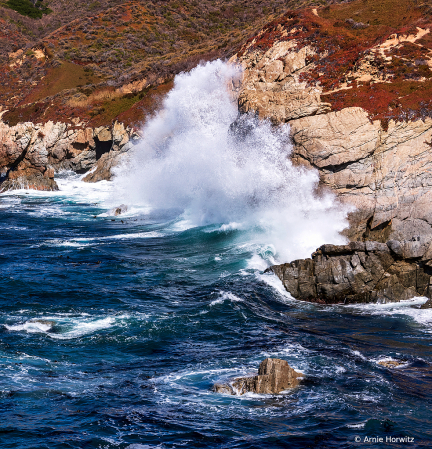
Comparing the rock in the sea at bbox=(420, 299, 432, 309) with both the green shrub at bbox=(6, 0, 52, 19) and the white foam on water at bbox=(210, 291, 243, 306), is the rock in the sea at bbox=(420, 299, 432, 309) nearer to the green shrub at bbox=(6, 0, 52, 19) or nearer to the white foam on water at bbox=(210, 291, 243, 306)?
the white foam on water at bbox=(210, 291, 243, 306)

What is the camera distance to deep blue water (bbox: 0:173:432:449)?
444 inches

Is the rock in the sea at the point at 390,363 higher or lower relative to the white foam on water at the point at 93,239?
lower

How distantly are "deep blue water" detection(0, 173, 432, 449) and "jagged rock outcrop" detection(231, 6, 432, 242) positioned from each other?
209 inches

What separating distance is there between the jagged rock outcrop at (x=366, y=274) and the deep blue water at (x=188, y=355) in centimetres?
73

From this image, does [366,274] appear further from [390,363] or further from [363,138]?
[363,138]

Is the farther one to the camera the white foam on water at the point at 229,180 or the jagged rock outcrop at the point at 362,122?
the white foam on water at the point at 229,180

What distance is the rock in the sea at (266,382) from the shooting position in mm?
13016

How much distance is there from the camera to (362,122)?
25.5 meters

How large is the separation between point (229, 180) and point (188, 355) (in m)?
17.0

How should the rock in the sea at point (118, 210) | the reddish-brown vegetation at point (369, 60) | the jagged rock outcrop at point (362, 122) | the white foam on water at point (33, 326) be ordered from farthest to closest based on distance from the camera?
the rock in the sea at point (118, 210) < the reddish-brown vegetation at point (369, 60) < the jagged rock outcrop at point (362, 122) < the white foam on water at point (33, 326)

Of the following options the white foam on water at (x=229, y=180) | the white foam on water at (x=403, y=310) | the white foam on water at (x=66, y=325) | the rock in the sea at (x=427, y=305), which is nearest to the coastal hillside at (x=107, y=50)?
the white foam on water at (x=229, y=180)

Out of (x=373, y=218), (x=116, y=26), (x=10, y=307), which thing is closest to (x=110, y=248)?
(x=10, y=307)

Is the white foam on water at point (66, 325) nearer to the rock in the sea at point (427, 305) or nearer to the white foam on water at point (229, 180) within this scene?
the white foam on water at point (229, 180)

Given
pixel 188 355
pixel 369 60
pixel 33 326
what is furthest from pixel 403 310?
pixel 369 60
